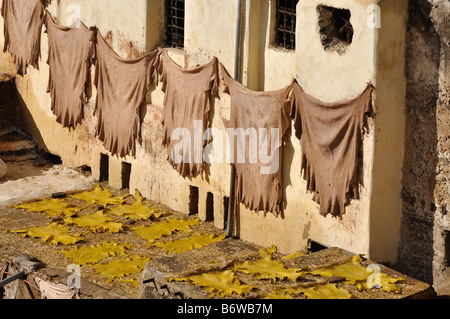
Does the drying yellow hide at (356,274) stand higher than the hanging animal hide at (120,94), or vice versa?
the hanging animal hide at (120,94)

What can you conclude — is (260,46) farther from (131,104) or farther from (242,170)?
(131,104)

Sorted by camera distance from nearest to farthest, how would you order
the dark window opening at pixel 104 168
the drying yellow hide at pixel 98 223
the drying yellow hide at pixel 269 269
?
1. the drying yellow hide at pixel 269 269
2. the drying yellow hide at pixel 98 223
3. the dark window opening at pixel 104 168

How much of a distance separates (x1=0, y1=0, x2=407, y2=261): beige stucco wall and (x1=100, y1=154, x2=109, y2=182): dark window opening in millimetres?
92

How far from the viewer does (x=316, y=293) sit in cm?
1330

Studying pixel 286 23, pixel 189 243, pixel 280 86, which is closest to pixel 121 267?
pixel 189 243

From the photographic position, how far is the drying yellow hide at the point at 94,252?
15.9 meters

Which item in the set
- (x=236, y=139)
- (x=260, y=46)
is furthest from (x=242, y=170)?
(x=260, y=46)

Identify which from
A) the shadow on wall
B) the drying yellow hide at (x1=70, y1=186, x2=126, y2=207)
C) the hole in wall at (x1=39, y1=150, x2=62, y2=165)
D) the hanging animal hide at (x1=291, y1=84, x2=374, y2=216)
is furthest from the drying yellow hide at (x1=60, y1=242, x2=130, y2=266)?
the hole in wall at (x1=39, y1=150, x2=62, y2=165)

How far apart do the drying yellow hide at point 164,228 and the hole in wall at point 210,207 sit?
0.18 meters

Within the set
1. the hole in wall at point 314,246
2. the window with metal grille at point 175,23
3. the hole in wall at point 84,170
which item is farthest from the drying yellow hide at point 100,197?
the hole in wall at point 314,246

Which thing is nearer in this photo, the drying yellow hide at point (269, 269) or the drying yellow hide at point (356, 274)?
the drying yellow hide at point (356, 274)

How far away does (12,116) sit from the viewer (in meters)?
21.0

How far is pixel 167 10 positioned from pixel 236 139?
9.07 feet

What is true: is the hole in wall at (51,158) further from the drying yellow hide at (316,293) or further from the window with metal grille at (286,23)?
the drying yellow hide at (316,293)
